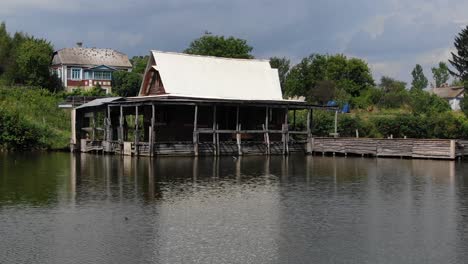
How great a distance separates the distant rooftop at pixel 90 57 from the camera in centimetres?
8150

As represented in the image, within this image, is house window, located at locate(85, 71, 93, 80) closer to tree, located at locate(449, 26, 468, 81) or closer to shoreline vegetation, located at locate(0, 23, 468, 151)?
shoreline vegetation, located at locate(0, 23, 468, 151)

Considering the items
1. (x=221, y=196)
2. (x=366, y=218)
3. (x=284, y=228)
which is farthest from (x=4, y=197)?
(x=366, y=218)

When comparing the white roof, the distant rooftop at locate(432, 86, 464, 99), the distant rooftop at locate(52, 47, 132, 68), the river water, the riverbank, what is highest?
the distant rooftop at locate(52, 47, 132, 68)

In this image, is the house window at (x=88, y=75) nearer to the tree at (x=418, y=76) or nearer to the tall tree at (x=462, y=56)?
the tall tree at (x=462, y=56)

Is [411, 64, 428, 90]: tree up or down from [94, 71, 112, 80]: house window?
up

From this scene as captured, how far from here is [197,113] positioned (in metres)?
47.7

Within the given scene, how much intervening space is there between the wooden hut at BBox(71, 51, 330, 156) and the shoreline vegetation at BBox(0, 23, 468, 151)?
14.1ft

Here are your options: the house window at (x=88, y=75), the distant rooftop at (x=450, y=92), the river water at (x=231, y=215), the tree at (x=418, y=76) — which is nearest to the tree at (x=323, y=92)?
the house window at (x=88, y=75)

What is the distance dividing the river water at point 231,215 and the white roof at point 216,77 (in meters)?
15.8

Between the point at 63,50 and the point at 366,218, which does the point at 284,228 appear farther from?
the point at 63,50

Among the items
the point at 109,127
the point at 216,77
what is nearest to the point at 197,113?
the point at 216,77

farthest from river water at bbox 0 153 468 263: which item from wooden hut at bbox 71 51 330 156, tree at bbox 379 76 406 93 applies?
tree at bbox 379 76 406 93

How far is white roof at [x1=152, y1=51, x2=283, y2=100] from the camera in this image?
4888 cm

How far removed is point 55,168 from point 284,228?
19.9 m
